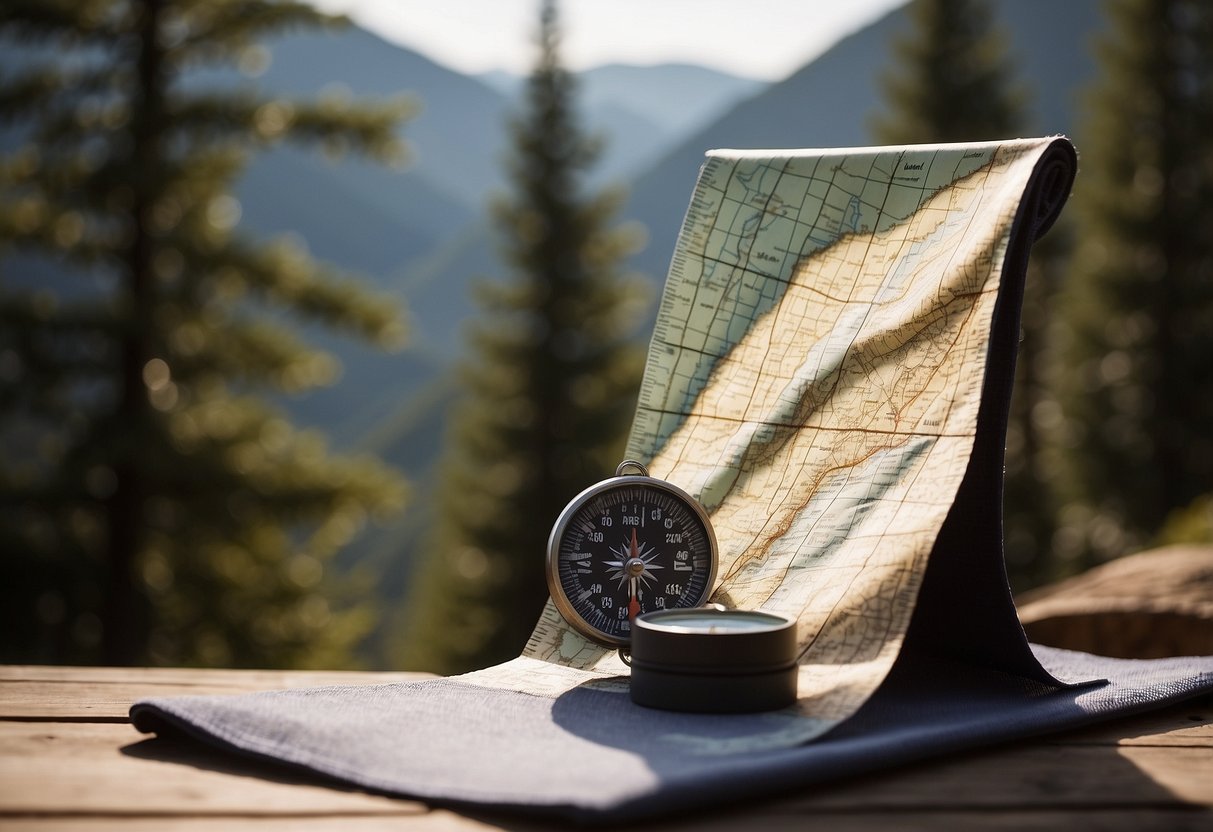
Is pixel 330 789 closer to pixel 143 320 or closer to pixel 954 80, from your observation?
pixel 143 320

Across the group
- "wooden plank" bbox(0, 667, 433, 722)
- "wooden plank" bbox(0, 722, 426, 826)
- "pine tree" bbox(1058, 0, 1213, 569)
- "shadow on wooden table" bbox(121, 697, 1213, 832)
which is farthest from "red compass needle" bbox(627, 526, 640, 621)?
"pine tree" bbox(1058, 0, 1213, 569)

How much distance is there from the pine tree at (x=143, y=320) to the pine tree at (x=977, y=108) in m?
12.9

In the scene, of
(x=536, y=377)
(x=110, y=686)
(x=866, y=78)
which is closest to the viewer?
(x=110, y=686)

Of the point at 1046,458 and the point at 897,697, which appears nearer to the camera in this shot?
the point at 897,697

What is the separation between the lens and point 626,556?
2.21 meters

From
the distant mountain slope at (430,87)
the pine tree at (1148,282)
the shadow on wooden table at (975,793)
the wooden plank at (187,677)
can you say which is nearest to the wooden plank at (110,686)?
the wooden plank at (187,677)

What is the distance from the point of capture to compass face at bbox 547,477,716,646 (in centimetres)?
219

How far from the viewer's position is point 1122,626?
3186 millimetres

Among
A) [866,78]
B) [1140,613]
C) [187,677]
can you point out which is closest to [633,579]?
[187,677]

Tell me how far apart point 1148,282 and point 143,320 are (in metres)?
16.9

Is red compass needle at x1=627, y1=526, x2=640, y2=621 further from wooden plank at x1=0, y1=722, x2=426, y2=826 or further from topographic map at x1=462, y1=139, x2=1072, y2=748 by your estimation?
wooden plank at x1=0, y1=722, x2=426, y2=826

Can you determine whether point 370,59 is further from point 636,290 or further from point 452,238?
point 636,290

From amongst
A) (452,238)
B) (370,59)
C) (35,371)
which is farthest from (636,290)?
(370,59)

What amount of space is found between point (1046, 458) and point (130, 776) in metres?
21.8
